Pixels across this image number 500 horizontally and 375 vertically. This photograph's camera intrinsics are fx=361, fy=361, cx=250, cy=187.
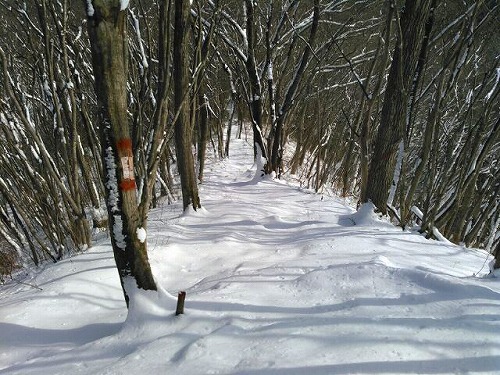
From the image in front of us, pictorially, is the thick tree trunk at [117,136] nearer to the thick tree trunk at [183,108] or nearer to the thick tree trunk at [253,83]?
the thick tree trunk at [183,108]

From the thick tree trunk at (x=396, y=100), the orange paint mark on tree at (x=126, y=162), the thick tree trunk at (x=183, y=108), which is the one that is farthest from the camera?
the thick tree trunk at (x=183, y=108)

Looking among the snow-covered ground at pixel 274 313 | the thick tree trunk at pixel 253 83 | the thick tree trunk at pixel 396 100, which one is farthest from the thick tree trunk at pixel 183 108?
the thick tree trunk at pixel 253 83

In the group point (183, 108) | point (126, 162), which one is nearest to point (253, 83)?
point (183, 108)

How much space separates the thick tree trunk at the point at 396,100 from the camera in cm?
421

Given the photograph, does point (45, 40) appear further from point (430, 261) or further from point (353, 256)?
point (430, 261)

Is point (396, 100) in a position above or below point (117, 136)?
above

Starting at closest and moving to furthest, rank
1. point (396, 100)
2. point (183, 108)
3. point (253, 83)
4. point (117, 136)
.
Result: point (117, 136) < point (396, 100) < point (183, 108) < point (253, 83)

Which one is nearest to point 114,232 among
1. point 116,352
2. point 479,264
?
point 116,352

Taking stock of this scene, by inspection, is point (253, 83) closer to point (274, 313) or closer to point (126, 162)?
point (126, 162)

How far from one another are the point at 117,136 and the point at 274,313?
1.45m

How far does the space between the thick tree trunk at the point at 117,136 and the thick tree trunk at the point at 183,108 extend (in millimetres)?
2579

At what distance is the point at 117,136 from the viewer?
6.98 feet

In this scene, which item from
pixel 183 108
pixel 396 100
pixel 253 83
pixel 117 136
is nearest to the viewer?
pixel 117 136

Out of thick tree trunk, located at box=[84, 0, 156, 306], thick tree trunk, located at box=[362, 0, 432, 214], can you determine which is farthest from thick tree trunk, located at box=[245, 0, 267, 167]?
thick tree trunk, located at box=[84, 0, 156, 306]
